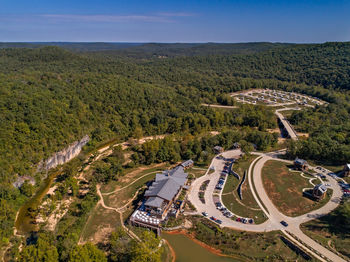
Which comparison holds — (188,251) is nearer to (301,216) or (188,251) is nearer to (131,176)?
(301,216)

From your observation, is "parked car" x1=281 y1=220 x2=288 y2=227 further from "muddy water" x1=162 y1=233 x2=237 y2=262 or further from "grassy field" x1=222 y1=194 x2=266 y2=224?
"muddy water" x1=162 y1=233 x2=237 y2=262

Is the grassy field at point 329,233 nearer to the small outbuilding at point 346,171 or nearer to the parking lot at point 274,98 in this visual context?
the small outbuilding at point 346,171

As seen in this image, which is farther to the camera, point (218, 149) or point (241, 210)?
point (218, 149)

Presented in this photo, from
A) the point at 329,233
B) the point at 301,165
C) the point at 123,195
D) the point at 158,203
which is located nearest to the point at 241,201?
the point at 329,233

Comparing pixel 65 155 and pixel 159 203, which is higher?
pixel 159 203

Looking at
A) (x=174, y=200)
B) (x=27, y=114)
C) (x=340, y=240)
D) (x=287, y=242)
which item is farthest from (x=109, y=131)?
(x=340, y=240)

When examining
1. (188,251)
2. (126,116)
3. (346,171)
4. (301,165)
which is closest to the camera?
(188,251)

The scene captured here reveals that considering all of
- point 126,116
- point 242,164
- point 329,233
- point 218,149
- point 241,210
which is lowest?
point 241,210
